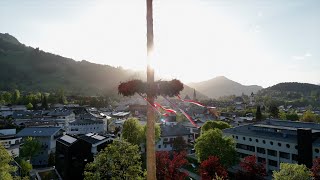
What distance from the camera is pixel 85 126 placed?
3565 inches

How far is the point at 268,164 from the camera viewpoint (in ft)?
176

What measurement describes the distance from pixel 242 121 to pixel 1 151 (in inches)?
3564

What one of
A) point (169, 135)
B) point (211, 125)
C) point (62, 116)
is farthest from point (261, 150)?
point (62, 116)

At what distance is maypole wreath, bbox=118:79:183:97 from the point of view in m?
8.28

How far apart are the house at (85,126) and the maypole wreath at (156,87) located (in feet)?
275

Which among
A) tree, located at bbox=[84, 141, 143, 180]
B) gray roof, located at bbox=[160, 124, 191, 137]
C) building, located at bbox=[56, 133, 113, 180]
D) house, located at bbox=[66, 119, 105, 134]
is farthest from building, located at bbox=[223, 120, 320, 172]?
house, located at bbox=[66, 119, 105, 134]

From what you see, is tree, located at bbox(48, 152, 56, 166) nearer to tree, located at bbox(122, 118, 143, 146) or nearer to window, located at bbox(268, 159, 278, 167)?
tree, located at bbox(122, 118, 143, 146)

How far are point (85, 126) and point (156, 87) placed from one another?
282ft

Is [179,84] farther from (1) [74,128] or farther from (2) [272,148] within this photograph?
(1) [74,128]

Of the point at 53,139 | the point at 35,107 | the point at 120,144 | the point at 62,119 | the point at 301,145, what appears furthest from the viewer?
the point at 35,107

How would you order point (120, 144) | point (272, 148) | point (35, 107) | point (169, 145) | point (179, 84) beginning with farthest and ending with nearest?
point (35, 107) → point (169, 145) → point (272, 148) → point (120, 144) → point (179, 84)

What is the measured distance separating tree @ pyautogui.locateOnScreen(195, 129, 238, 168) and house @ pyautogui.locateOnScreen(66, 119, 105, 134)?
4830cm

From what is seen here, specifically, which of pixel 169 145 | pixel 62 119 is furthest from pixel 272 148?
pixel 62 119

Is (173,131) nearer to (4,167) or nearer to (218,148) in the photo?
(218,148)
